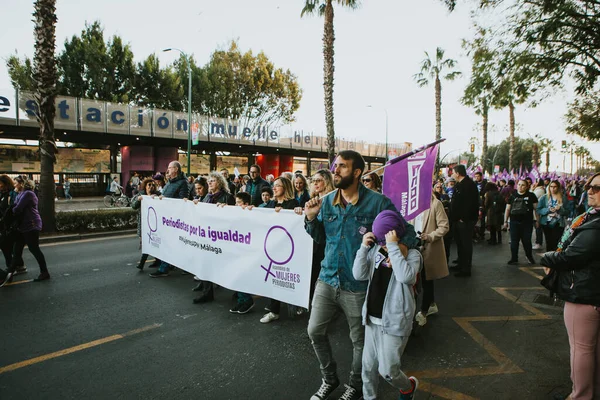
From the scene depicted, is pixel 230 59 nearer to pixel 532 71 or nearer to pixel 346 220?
pixel 532 71

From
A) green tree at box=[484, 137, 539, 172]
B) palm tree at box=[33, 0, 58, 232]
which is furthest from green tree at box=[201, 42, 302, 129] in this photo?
green tree at box=[484, 137, 539, 172]

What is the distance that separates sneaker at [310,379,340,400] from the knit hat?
1.25 meters

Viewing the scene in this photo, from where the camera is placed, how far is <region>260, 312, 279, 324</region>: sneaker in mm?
4465

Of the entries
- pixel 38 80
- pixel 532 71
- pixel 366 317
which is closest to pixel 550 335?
pixel 366 317

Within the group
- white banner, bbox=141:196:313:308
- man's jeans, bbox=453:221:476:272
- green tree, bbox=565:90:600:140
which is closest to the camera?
white banner, bbox=141:196:313:308

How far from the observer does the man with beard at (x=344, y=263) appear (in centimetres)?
271

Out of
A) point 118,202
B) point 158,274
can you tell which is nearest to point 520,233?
point 158,274

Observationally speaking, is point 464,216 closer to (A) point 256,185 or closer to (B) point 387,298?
(A) point 256,185

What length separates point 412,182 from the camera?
150 inches

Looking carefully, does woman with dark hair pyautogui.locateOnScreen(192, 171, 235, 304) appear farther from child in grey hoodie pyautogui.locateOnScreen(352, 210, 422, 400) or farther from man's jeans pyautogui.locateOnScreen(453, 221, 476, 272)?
man's jeans pyautogui.locateOnScreen(453, 221, 476, 272)

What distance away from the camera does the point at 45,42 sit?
10.1 m

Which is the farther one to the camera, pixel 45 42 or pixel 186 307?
pixel 45 42

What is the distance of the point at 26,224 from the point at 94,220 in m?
5.39

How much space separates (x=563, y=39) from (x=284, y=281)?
13.2 m
